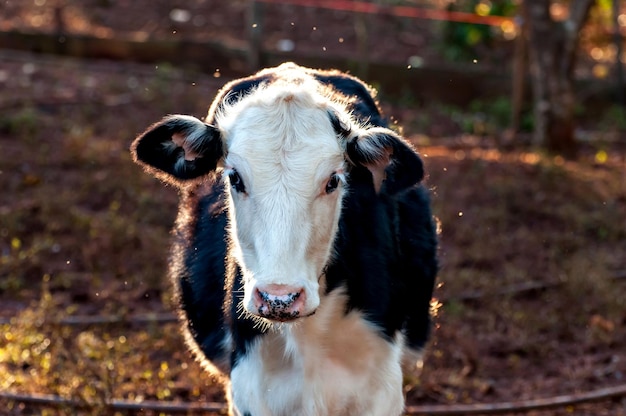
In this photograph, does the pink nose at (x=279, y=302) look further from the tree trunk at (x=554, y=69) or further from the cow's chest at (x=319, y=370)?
the tree trunk at (x=554, y=69)

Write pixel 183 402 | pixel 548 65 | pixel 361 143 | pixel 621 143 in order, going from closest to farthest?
pixel 361 143 → pixel 183 402 → pixel 548 65 → pixel 621 143

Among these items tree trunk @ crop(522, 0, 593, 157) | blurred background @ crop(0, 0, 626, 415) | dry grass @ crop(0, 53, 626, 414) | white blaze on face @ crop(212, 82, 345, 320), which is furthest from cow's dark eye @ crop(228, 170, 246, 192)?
tree trunk @ crop(522, 0, 593, 157)

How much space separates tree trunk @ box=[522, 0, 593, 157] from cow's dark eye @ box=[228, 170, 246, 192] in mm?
7874

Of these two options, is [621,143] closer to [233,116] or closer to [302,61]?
[302,61]

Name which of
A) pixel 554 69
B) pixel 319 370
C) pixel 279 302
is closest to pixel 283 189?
pixel 279 302

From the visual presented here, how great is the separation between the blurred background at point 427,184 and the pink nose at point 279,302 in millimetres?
2117

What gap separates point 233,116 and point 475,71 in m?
11.1

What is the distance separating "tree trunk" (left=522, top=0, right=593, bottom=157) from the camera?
37.8 feet

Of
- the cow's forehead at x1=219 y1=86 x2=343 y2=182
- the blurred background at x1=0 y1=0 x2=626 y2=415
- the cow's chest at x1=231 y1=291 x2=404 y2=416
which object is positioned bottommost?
the blurred background at x1=0 y1=0 x2=626 y2=415

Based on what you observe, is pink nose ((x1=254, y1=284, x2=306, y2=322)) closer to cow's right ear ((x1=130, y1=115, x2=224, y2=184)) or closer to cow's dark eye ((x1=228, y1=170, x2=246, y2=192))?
cow's dark eye ((x1=228, y1=170, x2=246, y2=192))

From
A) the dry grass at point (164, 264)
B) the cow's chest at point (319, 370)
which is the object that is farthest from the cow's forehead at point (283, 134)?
the dry grass at point (164, 264)

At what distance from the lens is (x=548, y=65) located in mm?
11555

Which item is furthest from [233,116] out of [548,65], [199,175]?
[548,65]

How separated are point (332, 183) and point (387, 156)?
0.28 m
